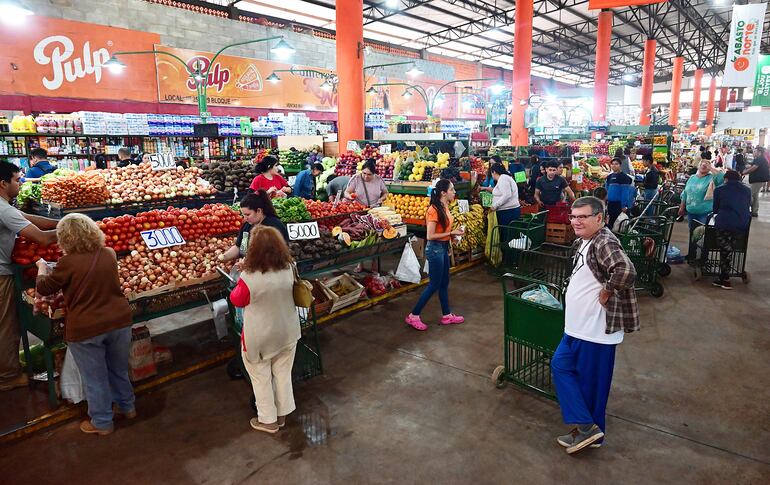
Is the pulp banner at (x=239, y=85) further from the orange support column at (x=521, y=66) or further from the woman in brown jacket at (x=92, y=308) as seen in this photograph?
the woman in brown jacket at (x=92, y=308)

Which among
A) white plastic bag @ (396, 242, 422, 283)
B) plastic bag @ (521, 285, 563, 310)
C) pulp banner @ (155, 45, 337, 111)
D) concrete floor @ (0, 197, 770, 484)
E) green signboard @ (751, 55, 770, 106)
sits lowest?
concrete floor @ (0, 197, 770, 484)

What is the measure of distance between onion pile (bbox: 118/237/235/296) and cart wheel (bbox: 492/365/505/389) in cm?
278

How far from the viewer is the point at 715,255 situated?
7.30 meters

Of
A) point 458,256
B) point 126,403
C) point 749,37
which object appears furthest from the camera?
point 749,37

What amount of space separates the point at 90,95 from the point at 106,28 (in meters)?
2.15

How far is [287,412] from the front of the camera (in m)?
3.62

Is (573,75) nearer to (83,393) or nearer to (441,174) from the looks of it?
(441,174)

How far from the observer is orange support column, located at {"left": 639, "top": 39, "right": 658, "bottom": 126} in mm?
28641

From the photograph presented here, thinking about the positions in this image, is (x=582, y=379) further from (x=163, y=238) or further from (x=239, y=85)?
(x=239, y=85)

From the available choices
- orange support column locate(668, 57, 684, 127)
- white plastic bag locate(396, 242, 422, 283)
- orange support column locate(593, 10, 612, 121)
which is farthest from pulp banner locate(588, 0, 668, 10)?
orange support column locate(668, 57, 684, 127)

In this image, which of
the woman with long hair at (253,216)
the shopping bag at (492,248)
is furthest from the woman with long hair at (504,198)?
the woman with long hair at (253,216)

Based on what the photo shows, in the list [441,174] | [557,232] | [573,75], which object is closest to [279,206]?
[441,174]

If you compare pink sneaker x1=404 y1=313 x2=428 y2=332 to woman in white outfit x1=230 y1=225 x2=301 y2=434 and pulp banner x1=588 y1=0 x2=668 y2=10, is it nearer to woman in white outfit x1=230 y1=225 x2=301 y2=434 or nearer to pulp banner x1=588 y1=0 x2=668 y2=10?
woman in white outfit x1=230 y1=225 x2=301 y2=434

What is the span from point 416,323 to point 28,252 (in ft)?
12.3
